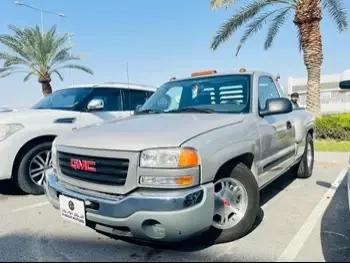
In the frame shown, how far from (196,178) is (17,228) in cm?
258

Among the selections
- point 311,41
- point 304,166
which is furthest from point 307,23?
point 304,166

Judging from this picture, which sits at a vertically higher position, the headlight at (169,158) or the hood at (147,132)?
the hood at (147,132)

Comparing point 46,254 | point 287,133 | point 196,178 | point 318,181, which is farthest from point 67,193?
point 318,181

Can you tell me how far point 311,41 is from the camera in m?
12.2

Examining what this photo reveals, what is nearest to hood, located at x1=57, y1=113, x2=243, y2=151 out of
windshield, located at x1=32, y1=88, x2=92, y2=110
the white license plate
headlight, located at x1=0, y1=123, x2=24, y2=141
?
the white license plate

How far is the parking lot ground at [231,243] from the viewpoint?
3043 millimetres

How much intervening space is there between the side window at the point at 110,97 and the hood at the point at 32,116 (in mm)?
743

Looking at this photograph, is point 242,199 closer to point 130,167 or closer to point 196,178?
point 196,178

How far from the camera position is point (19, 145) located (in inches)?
193

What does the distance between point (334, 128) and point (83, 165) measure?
408 inches

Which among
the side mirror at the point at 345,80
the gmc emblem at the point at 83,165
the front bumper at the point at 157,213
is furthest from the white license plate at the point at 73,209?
the side mirror at the point at 345,80

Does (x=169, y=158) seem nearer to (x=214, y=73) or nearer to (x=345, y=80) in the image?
(x=214, y=73)

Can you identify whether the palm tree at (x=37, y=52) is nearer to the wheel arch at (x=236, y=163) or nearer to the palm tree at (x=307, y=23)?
the palm tree at (x=307, y=23)

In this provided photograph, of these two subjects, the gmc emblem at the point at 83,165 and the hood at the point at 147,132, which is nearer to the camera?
the hood at the point at 147,132
